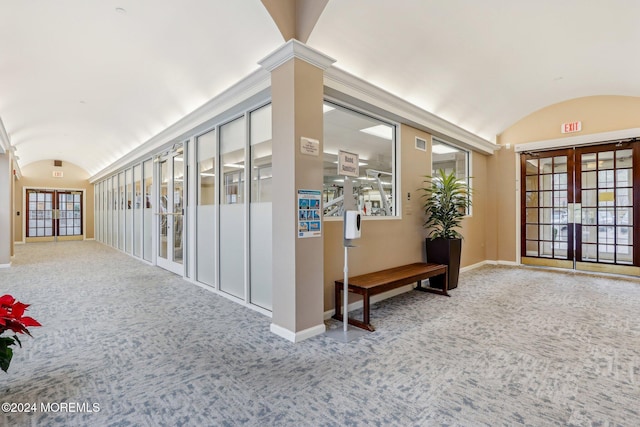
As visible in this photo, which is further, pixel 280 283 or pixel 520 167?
pixel 520 167

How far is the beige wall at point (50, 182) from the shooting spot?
11.8m

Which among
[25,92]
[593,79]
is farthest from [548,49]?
[25,92]

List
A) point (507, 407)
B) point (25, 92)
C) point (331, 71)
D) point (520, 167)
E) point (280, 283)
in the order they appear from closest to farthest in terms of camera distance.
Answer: point (507, 407) < point (280, 283) < point (331, 71) < point (25, 92) < point (520, 167)

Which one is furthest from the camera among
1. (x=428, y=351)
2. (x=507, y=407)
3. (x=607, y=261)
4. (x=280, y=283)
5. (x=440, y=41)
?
(x=607, y=261)

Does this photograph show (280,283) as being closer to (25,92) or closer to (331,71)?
(331,71)

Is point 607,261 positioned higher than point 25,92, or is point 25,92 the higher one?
point 25,92

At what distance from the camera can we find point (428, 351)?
260 cm

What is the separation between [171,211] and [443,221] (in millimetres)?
4799

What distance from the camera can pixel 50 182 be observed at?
41.1 feet

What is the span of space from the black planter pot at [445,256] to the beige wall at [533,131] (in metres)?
2.72

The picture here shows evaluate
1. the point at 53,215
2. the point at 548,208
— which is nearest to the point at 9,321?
the point at 548,208

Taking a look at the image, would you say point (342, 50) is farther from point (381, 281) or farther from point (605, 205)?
point (605, 205)

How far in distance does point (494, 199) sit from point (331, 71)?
5.33 metres

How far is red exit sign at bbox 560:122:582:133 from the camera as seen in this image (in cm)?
584
